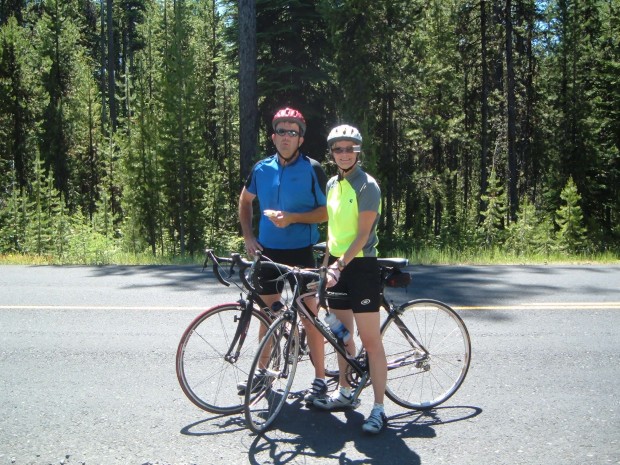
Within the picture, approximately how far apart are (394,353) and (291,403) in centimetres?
95

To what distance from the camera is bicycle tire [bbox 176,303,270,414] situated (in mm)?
5012

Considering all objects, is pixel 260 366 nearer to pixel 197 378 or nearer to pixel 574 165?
pixel 197 378

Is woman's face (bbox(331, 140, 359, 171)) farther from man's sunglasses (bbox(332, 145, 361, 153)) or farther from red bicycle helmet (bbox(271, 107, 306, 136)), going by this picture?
red bicycle helmet (bbox(271, 107, 306, 136))

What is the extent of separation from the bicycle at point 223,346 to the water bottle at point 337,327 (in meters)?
0.34

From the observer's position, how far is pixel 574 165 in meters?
35.3

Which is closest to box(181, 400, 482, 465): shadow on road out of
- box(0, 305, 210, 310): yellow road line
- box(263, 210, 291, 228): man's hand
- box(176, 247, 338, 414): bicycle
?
box(176, 247, 338, 414): bicycle

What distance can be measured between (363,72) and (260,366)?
18817 millimetres

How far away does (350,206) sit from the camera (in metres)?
4.79

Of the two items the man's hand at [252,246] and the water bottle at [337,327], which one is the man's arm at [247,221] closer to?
the man's hand at [252,246]

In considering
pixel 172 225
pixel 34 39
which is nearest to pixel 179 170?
pixel 172 225

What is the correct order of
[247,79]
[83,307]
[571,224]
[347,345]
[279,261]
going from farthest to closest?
[571,224]
[247,79]
[83,307]
[279,261]
[347,345]

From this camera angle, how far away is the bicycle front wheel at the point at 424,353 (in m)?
5.31

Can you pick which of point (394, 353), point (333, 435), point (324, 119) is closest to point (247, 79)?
point (324, 119)

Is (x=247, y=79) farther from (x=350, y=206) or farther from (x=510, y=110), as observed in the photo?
(x=510, y=110)
